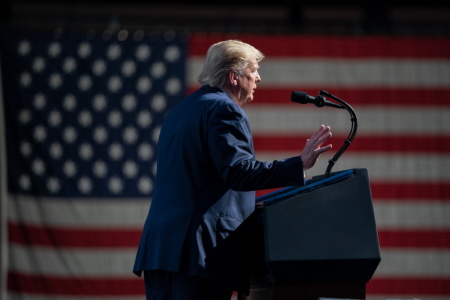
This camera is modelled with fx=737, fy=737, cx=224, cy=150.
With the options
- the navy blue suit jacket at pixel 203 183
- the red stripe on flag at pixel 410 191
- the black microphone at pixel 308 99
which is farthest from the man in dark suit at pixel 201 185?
the red stripe on flag at pixel 410 191

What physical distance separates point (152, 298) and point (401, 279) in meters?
3.44

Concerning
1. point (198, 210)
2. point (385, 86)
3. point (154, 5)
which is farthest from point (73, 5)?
point (198, 210)

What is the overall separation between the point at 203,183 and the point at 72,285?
10.9 feet

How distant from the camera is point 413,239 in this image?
17.5 feet

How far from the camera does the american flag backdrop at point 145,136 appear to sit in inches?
207

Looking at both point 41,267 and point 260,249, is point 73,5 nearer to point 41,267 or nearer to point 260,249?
point 41,267

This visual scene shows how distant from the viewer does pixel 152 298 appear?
2.21m

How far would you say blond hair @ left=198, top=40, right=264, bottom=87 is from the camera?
2355mm

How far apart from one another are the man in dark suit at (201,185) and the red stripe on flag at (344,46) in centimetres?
326

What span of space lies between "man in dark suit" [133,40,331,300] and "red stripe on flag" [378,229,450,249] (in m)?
3.25

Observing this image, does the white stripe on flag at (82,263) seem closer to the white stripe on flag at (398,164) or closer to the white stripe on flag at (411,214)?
the white stripe on flag at (411,214)

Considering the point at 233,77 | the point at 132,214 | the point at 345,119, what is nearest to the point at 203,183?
→ the point at 233,77

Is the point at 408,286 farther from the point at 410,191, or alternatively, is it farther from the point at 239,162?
the point at 239,162

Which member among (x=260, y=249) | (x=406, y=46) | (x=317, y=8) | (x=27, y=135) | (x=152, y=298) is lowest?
(x=152, y=298)
